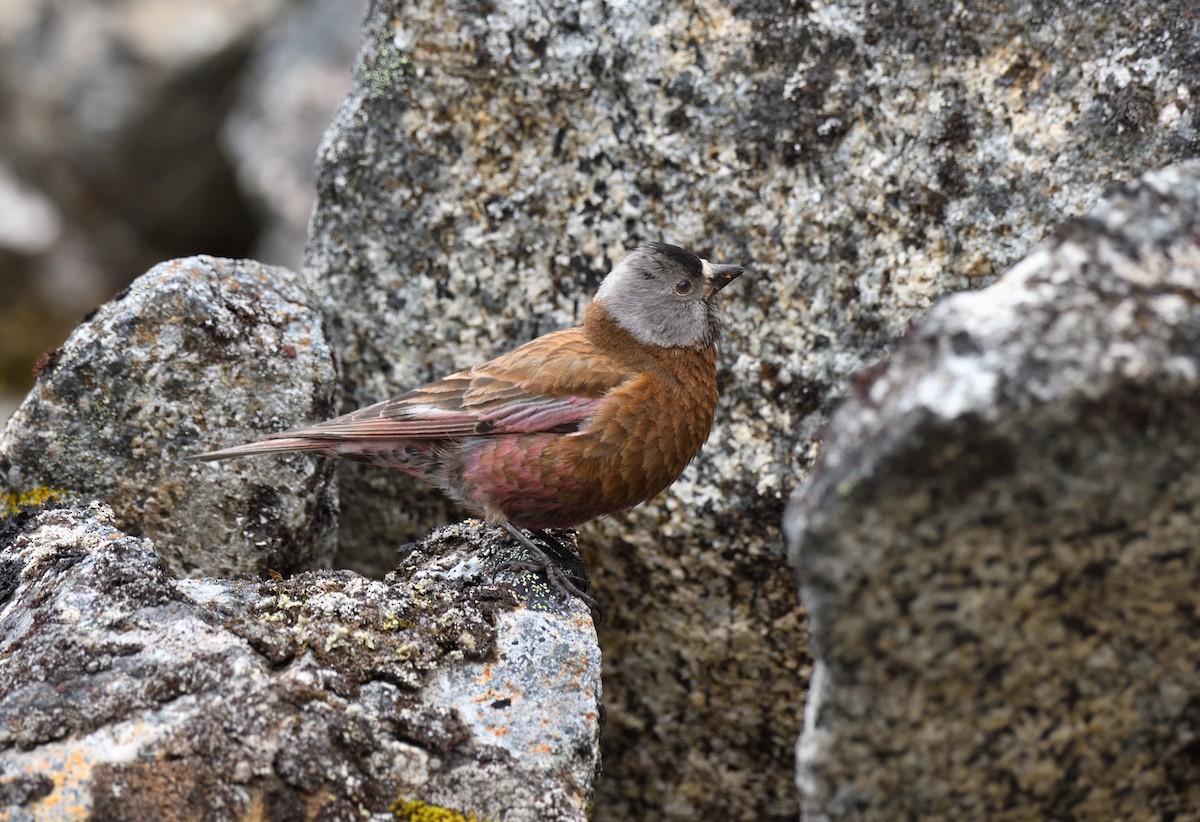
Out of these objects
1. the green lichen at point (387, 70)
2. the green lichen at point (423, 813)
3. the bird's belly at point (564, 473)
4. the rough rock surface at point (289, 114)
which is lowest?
the green lichen at point (423, 813)

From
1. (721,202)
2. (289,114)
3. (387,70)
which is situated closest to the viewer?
(721,202)

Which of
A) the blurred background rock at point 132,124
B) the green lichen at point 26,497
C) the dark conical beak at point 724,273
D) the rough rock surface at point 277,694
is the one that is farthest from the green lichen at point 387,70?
the blurred background rock at point 132,124

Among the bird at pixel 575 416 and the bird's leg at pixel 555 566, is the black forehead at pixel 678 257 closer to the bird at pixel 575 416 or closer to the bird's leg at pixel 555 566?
the bird at pixel 575 416

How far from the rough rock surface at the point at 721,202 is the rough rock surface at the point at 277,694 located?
1281 millimetres

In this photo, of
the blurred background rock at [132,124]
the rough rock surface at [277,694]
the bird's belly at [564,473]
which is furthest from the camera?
the blurred background rock at [132,124]

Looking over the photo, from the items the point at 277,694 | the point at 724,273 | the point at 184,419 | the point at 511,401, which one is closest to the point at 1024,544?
the point at 277,694

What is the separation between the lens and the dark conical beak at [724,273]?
5543 millimetres

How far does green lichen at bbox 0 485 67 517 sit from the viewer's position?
16.9ft

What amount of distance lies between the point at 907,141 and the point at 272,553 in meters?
3.41

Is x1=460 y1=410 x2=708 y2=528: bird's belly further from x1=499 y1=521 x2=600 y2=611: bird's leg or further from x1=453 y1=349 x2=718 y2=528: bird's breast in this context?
x1=499 y1=521 x2=600 y2=611: bird's leg

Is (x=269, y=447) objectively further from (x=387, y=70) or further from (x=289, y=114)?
(x=289, y=114)

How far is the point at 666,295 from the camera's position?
5.60m

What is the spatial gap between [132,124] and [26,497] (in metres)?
8.33

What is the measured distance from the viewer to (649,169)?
18.8 ft
